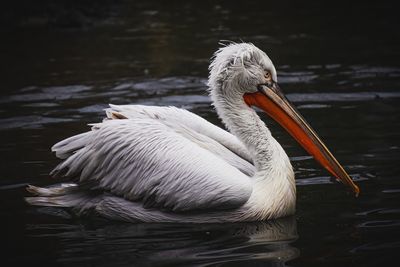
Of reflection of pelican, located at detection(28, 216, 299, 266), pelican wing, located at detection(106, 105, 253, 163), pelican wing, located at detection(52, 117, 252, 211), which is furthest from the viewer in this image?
pelican wing, located at detection(106, 105, 253, 163)

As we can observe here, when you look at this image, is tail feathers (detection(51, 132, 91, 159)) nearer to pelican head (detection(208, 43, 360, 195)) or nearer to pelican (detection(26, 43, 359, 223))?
pelican (detection(26, 43, 359, 223))

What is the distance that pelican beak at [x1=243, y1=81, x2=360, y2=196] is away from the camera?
505cm

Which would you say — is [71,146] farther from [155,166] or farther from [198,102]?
[198,102]

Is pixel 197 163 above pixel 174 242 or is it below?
above

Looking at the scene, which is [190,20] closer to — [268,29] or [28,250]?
[268,29]

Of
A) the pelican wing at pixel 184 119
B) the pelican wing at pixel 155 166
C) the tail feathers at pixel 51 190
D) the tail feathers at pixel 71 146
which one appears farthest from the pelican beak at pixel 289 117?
the tail feathers at pixel 51 190

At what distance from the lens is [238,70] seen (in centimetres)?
509

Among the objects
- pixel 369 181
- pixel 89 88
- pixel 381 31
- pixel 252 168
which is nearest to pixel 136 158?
pixel 252 168

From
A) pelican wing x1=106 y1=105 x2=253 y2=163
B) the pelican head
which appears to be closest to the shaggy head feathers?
the pelican head

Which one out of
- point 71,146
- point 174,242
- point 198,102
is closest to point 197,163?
point 174,242

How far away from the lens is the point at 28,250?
181 inches

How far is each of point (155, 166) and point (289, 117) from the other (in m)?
1.01

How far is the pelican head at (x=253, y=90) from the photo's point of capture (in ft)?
16.7

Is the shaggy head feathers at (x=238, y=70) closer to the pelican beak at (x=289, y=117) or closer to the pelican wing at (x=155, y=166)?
the pelican beak at (x=289, y=117)
